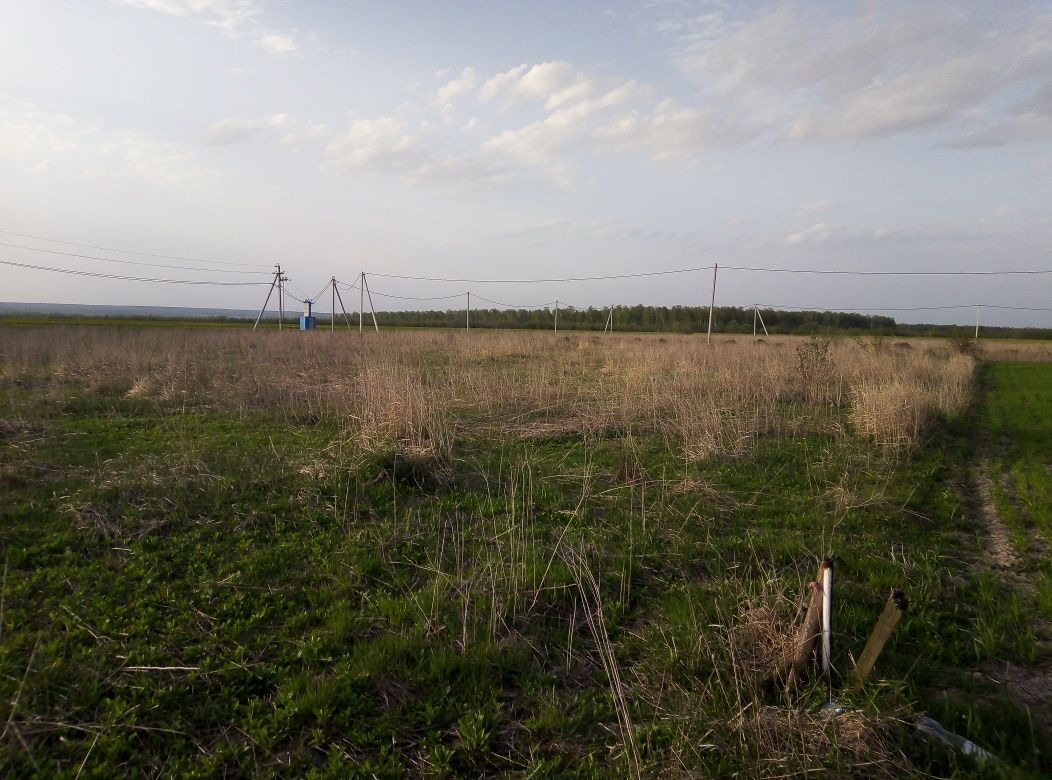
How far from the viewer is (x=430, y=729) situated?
246 cm

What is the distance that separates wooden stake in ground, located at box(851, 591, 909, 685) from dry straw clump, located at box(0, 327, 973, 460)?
3954 millimetres

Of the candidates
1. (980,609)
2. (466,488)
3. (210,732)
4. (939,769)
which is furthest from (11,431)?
(980,609)

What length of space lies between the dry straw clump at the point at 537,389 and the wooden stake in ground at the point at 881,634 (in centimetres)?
395

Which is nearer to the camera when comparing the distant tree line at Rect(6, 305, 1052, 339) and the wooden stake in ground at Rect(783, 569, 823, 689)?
the wooden stake in ground at Rect(783, 569, 823, 689)

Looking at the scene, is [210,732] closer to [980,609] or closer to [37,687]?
[37,687]

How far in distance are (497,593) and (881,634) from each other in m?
1.90

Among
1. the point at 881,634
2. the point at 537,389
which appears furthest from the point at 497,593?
the point at 537,389

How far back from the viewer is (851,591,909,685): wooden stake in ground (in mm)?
2221

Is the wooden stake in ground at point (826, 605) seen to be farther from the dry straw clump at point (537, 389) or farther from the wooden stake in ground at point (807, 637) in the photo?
the dry straw clump at point (537, 389)

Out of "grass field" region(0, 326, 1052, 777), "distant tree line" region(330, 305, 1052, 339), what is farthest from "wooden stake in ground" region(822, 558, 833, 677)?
"distant tree line" region(330, 305, 1052, 339)

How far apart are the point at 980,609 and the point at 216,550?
472cm

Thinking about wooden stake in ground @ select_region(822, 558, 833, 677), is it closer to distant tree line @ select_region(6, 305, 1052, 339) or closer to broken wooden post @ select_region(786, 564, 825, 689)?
broken wooden post @ select_region(786, 564, 825, 689)

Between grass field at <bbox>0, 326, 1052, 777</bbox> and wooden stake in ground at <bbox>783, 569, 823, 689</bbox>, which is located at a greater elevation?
wooden stake in ground at <bbox>783, 569, 823, 689</bbox>

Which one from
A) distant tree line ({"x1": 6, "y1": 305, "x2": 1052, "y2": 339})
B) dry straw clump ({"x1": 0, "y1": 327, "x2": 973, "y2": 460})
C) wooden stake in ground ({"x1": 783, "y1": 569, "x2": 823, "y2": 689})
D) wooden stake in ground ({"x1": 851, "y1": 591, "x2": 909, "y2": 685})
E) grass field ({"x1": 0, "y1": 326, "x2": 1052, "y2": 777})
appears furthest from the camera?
distant tree line ({"x1": 6, "y1": 305, "x2": 1052, "y2": 339})
